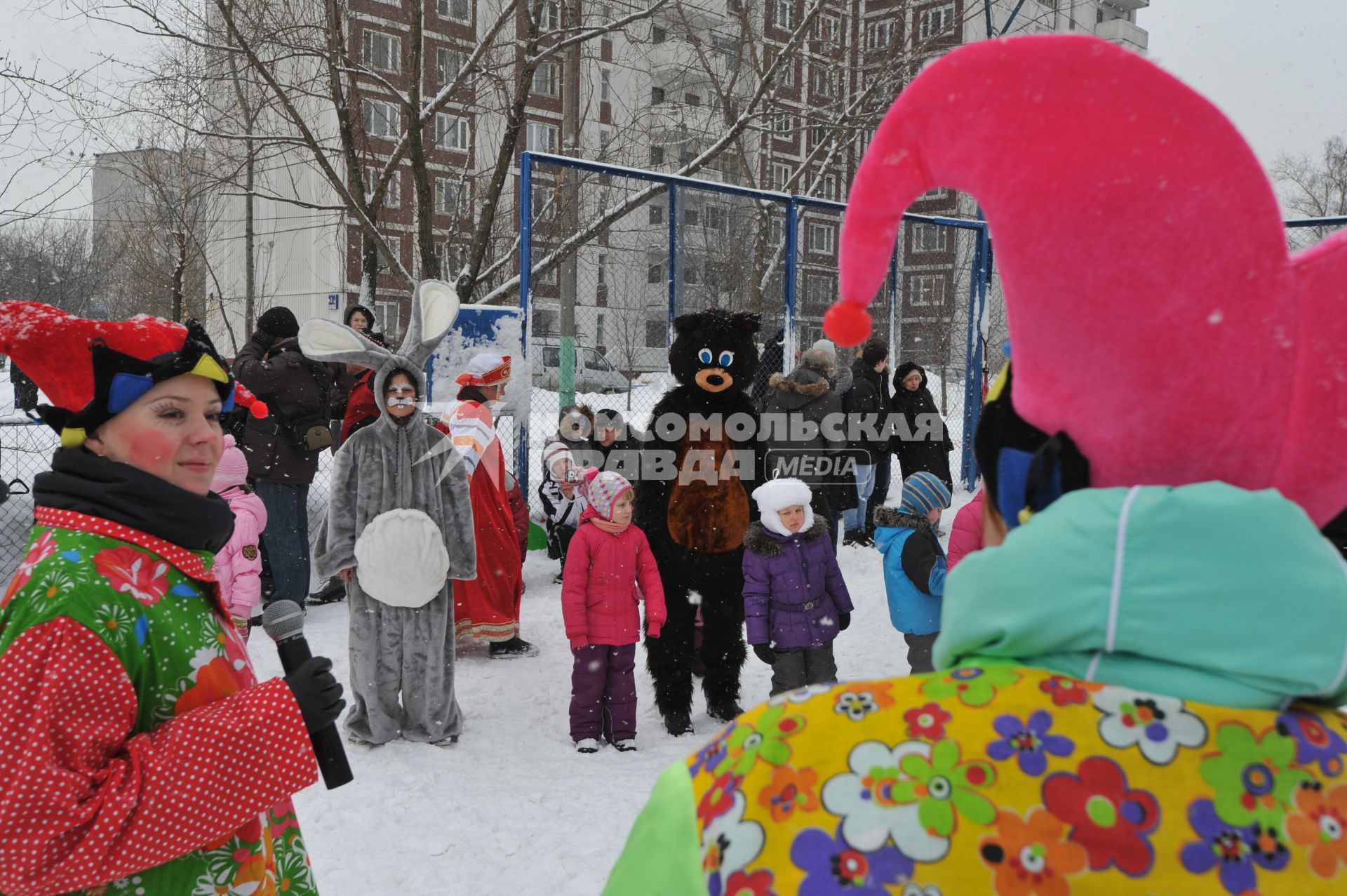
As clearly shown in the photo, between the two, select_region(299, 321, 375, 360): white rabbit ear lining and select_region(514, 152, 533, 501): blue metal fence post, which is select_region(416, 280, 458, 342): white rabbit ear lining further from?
select_region(514, 152, 533, 501): blue metal fence post

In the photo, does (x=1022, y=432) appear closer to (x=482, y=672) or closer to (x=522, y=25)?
(x=482, y=672)

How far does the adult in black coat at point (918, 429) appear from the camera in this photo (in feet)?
32.4

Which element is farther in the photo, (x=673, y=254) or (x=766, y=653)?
(x=673, y=254)

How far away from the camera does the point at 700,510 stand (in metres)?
5.61

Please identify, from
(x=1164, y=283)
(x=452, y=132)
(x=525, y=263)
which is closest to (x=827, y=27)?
(x=452, y=132)

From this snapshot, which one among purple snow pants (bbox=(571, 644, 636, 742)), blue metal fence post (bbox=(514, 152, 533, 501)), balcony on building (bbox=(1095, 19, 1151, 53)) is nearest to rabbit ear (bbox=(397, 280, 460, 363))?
purple snow pants (bbox=(571, 644, 636, 742))

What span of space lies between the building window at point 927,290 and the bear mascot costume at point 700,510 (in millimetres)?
6441

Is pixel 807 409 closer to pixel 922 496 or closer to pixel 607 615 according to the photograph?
pixel 922 496

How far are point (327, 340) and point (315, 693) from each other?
3584 millimetres

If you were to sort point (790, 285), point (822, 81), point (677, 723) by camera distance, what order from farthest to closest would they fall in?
1. point (822, 81)
2. point (790, 285)
3. point (677, 723)

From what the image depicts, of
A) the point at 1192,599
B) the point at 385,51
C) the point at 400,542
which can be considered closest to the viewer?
the point at 1192,599

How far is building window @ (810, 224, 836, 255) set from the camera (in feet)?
29.4

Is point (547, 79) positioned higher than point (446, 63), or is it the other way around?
point (547, 79)

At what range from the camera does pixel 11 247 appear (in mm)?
15414
